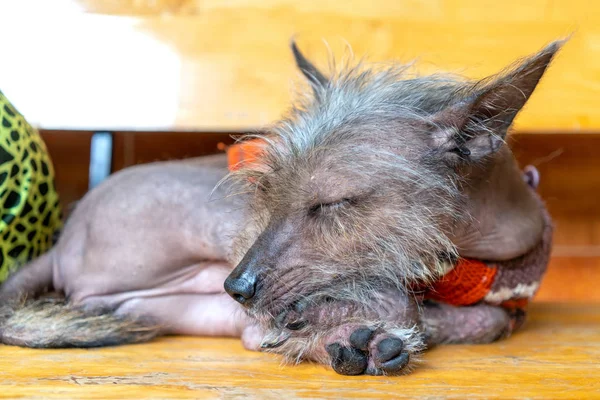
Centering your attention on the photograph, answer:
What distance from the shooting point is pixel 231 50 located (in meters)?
2.29

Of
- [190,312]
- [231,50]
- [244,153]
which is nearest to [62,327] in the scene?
[190,312]

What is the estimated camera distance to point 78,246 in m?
1.77

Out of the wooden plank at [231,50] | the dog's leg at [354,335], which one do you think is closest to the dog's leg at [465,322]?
the dog's leg at [354,335]

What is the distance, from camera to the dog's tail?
151 centimetres

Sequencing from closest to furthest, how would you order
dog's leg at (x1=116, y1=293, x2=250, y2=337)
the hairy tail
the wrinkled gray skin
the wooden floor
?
the wooden floor, the wrinkled gray skin, the hairy tail, dog's leg at (x1=116, y1=293, x2=250, y2=337)

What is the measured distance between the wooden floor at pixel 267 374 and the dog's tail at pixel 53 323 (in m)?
0.03

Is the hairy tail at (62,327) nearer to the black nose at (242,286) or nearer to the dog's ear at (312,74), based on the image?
the black nose at (242,286)

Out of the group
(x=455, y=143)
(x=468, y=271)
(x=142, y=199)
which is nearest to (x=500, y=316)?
(x=468, y=271)

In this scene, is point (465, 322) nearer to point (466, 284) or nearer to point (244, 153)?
point (466, 284)

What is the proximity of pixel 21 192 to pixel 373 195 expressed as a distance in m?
0.93

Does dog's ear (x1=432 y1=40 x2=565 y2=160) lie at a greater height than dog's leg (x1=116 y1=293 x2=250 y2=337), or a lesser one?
greater

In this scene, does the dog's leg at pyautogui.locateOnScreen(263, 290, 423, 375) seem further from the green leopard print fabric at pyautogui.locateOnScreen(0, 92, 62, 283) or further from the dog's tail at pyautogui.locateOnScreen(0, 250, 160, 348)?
the green leopard print fabric at pyautogui.locateOnScreen(0, 92, 62, 283)

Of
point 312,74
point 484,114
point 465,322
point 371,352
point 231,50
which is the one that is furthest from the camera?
point 231,50

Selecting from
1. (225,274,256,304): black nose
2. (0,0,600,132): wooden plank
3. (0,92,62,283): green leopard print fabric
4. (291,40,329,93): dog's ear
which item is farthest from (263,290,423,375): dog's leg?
(0,0,600,132): wooden plank
